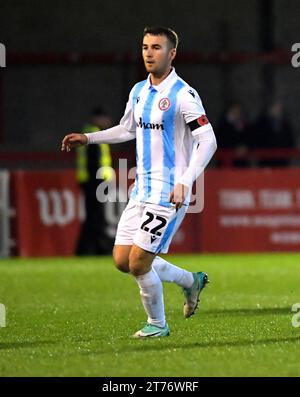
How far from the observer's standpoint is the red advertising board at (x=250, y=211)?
17.5 metres

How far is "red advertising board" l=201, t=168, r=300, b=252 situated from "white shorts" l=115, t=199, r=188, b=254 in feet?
30.7

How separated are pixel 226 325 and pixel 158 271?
69cm

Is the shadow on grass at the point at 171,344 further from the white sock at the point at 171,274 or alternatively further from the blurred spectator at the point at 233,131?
the blurred spectator at the point at 233,131

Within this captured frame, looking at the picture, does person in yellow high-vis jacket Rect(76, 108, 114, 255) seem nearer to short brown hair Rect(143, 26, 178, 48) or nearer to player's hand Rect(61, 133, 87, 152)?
player's hand Rect(61, 133, 87, 152)

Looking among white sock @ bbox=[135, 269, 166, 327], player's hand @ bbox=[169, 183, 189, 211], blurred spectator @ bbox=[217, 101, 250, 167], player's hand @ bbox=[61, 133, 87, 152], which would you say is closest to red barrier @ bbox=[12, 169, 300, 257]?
blurred spectator @ bbox=[217, 101, 250, 167]

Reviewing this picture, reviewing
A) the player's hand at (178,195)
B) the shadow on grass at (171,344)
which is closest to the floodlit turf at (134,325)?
the shadow on grass at (171,344)

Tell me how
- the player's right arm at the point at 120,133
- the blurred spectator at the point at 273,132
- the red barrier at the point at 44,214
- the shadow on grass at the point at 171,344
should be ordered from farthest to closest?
the blurred spectator at the point at 273,132
the red barrier at the point at 44,214
the player's right arm at the point at 120,133
the shadow on grass at the point at 171,344

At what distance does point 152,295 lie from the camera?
7926mm

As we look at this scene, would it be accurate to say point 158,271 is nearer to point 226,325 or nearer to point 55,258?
point 226,325

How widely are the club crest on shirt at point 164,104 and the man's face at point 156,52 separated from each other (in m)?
0.20

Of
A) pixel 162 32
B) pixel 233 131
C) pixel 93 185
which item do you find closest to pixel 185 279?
pixel 162 32

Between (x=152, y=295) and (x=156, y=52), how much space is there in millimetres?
1630

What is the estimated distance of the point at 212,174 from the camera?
17.6 meters

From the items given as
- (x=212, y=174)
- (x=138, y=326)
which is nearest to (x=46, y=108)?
(x=212, y=174)
